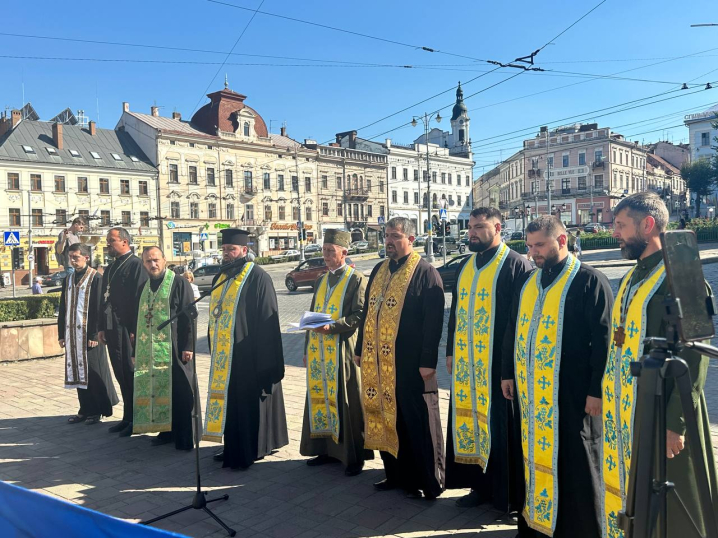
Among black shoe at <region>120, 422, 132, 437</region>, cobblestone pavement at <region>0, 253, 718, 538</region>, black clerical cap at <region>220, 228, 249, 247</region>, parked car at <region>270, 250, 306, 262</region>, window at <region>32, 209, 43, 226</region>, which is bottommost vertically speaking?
cobblestone pavement at <region>0, 253, 718, 538</region>

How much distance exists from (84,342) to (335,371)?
3.53 m

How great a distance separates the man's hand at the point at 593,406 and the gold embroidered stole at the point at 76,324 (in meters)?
5.76

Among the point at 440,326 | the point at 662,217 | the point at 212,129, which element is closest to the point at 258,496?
the point at 440,326

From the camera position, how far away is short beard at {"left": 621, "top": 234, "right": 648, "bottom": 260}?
10.2ft

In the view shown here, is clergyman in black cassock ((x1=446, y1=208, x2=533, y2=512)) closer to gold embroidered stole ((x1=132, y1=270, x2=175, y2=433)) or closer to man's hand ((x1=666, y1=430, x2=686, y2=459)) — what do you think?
man's hand ((x1=666, y1=430, x2=686, y2=459))

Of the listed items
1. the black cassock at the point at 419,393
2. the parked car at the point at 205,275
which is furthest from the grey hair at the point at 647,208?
the parked car at the point at 205,275

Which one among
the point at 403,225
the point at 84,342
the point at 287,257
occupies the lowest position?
the point at 84,342

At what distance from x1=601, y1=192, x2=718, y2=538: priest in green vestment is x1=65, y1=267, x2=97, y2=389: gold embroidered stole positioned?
5.97 metres

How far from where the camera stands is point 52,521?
220 centimetres

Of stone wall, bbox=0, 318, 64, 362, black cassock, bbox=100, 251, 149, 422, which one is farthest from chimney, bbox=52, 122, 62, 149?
black cassock, bbox=100, 251, 149, 422

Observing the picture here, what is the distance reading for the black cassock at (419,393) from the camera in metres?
4.49

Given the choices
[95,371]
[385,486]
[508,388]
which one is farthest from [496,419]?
[95,371]

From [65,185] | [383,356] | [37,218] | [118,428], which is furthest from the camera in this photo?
[65,185]

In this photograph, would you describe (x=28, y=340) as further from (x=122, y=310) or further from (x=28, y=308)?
(x=122, y=310)
